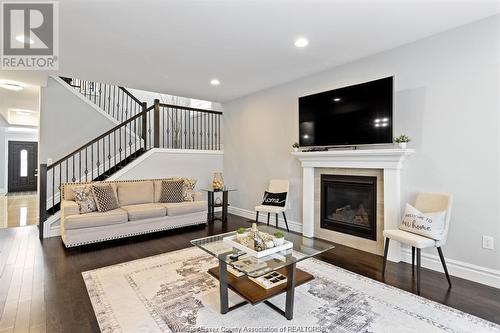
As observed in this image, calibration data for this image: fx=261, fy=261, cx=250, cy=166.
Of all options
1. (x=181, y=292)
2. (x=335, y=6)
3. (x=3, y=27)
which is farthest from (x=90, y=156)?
(x=335, y=6)

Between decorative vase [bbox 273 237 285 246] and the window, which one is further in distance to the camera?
the window

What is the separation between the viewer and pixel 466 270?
2883 mm

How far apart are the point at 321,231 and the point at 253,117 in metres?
2.84

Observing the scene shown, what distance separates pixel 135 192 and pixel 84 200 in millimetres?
897

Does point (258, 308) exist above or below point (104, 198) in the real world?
below

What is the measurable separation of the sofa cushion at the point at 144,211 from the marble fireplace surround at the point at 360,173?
8.15 feet

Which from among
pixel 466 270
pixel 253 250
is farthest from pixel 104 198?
pixel 466 270

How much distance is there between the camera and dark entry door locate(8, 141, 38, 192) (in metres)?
10.5

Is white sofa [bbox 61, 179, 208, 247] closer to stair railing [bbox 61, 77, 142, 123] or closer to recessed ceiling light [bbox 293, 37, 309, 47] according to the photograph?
stair railing [bbox 61, 77, 142, 123]

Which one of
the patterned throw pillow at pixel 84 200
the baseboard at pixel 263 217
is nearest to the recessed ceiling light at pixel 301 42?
the baseboard at pixel 263 217

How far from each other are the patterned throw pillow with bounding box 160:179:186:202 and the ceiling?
2.00m

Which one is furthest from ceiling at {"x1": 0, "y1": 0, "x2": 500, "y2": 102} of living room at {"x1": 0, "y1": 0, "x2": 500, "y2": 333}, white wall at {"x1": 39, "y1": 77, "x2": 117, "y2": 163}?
white wall at {"x1": 39, "y1": 77, "x2": 117, "y2": 163}

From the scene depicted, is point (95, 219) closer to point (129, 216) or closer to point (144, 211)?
point (129, 216)

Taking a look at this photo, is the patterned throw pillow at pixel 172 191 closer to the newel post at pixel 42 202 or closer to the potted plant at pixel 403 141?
the newel post at pixel 42 202
